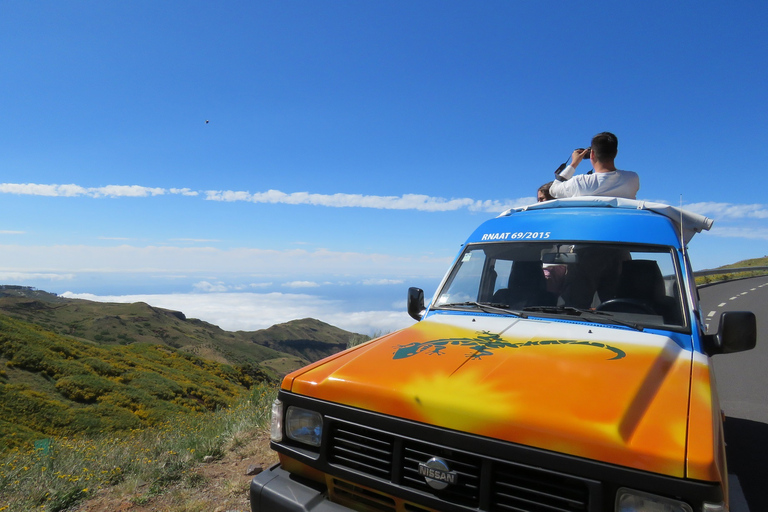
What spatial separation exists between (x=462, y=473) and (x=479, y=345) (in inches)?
34.3

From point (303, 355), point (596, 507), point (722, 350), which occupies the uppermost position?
point (722, 350)

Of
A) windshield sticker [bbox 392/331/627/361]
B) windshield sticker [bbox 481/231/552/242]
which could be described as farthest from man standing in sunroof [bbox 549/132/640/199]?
windshield sticker [bbox 392/331/627/361]

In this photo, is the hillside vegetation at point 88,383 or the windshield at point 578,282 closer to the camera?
the windshield at point 578,282

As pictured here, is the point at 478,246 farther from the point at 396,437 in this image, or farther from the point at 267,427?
the point at 267,427

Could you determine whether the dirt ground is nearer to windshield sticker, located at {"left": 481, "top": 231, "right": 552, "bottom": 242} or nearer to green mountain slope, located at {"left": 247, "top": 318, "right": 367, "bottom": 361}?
windshield sticker, located at {"left": 481, "top": 231, "right": 552, "bottom": 242}

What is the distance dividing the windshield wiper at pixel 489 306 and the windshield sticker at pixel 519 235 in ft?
2.12

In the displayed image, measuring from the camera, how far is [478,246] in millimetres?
4152

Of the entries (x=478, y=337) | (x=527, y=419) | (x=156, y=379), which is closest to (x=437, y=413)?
(x=527, y=419)

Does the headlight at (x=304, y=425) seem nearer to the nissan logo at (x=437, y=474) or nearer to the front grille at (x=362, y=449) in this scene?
the front grille at (x=362, y=449)

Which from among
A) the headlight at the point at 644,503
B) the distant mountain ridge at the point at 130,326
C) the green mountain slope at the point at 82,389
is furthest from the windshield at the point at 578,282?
the distant mountain ridge at the point at 130,326

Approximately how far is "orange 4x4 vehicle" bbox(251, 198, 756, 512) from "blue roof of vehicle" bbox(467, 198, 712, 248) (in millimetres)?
20

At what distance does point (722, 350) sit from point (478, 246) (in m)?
1.90

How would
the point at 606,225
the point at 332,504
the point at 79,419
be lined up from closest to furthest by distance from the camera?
the point at 332,504 → the point at 606,225 → the point at 79,419

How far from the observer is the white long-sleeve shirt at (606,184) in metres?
4.85
